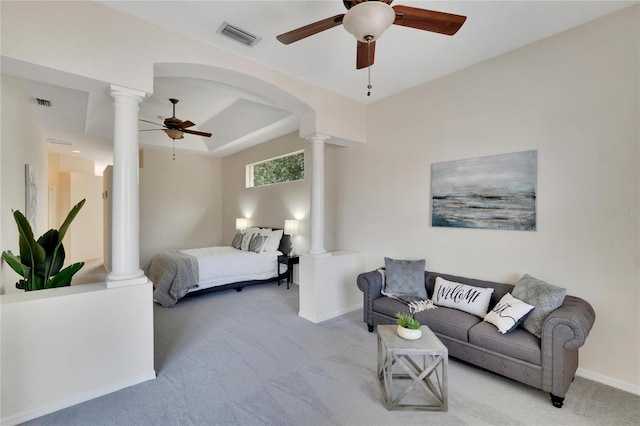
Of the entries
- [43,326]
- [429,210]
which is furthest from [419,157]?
[43,326]

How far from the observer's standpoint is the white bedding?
4844 mm

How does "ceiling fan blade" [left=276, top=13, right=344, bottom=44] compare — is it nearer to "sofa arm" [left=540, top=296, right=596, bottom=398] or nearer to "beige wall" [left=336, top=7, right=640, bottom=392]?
Answer: "beige wall" [left=336, top=7, right=640, bottom=392]

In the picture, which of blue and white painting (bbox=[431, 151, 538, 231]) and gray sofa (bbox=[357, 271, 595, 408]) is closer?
gray sofa (bbox=[357, 271, 595, 408])

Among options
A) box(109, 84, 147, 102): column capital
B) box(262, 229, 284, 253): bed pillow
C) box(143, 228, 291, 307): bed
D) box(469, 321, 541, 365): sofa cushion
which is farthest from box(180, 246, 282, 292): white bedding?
box(469, 321, 541, 365): sofa cushion

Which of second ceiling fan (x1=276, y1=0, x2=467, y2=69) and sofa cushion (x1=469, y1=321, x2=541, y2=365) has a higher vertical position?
second ceiling fan (x1=276, y1=0, x2=467, y2=69)

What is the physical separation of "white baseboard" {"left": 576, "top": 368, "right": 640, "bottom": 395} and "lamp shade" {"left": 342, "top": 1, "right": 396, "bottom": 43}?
3.34 m

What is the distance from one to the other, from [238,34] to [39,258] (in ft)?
8.59

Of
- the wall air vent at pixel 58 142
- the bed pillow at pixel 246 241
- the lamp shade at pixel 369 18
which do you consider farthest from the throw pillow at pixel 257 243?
the wall air vent at pixel 58 142

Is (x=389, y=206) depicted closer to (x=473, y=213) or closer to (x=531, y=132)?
(x=473, y=213)

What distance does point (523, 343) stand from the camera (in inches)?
91.0

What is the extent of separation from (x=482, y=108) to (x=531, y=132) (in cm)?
59

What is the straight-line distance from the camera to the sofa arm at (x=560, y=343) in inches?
82.1

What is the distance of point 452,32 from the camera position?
202 cm

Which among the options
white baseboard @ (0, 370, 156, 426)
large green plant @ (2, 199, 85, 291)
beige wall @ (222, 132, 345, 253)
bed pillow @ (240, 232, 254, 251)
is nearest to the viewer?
white baseboard @ (0, 370, 156, 426)
